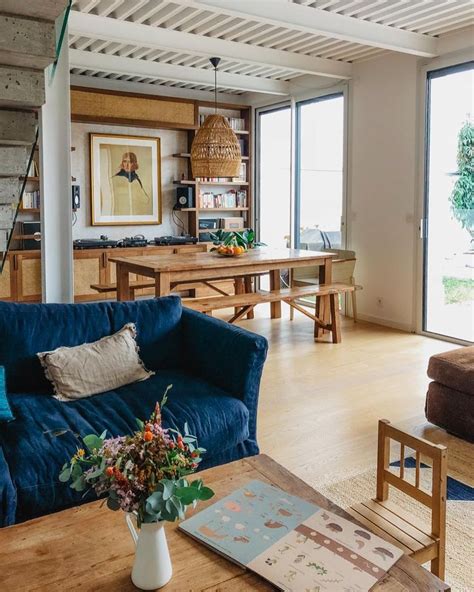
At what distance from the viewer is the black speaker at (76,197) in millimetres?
7293

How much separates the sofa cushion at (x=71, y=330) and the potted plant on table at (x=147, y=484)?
1.56 meters

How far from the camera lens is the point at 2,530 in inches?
64.6

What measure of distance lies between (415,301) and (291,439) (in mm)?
3143

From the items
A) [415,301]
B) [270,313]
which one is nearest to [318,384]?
[415,301]

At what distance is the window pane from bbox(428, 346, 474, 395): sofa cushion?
4624 millimetres

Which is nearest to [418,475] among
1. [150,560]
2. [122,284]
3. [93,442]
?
[150,560]

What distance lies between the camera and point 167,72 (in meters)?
6.77

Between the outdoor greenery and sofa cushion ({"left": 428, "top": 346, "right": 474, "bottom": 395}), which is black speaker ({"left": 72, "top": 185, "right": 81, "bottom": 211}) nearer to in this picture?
the outdoor greenery

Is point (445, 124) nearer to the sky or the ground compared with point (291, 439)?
nearer to the sky

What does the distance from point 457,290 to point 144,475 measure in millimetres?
Result: 4982

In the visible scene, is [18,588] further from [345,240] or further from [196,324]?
[345,240]

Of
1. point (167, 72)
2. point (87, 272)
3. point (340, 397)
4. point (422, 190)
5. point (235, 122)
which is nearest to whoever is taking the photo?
point (340, 397)

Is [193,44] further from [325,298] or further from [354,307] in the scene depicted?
[354,307]

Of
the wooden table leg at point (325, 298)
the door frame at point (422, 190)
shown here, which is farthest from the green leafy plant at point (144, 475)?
the door frame at point (422, 190)
